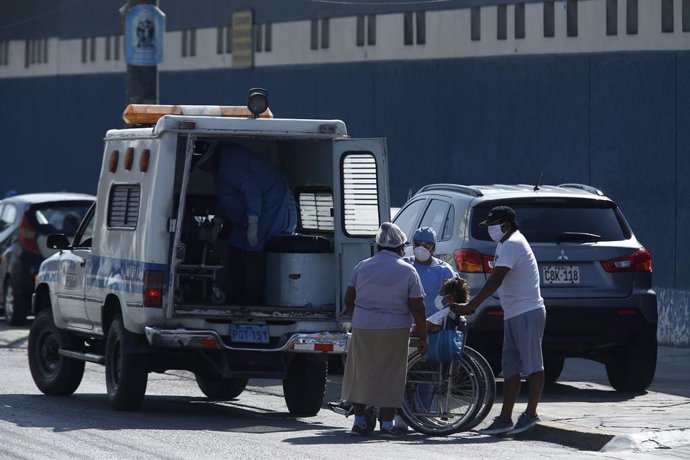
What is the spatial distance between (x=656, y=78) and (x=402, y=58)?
632 cm

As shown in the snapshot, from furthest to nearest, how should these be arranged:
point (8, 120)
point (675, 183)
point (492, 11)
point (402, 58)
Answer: point (8, 120), point (402, 58), point (492, 11), point (675, 183)

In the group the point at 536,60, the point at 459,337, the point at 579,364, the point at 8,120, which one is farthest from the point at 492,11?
the point at 8,120

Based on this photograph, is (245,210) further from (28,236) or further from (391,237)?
(28,236)

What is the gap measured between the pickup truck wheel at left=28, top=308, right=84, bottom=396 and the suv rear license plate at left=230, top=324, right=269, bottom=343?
92.1 inches

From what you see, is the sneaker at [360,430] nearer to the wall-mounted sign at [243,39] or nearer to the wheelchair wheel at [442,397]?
the wheelchair wheel at [442,397]

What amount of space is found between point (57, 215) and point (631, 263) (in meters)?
10.1

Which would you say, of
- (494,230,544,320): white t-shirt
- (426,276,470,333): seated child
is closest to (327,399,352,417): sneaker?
(426,276,470,333): seated child

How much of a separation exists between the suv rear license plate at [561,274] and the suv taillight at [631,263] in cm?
26

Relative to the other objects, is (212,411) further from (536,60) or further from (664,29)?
(536,60)

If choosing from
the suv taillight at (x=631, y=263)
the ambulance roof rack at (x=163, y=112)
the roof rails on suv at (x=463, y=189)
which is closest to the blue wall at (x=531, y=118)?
the suv taillight at (x=631, y=263)

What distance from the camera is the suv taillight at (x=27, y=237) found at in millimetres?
22438

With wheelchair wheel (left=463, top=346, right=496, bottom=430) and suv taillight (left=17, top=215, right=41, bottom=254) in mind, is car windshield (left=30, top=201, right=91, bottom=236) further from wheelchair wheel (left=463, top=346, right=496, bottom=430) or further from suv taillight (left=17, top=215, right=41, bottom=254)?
wheelchair wheel (left=463, top=346, right=496, bottom=430)

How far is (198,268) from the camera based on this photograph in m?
13.8

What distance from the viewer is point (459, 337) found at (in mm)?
12461
